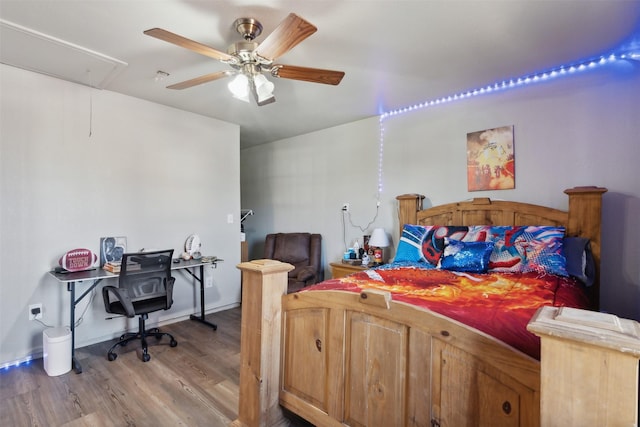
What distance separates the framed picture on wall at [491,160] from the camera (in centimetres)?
279

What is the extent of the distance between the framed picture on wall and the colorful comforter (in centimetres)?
105

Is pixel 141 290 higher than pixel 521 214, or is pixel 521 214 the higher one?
pixel 521 214

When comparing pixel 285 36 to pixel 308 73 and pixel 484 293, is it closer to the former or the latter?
pixel 308 73

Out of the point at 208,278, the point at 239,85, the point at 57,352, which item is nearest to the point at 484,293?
the point at 239,85

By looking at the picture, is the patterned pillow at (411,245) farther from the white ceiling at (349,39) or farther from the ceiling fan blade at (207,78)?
the ceiling fan blade at (207,78)

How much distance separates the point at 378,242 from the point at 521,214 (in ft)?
4.49

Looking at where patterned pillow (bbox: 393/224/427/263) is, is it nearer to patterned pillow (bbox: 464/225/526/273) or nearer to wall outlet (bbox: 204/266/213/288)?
patterned pillow (bbox: 464/225/526/273)

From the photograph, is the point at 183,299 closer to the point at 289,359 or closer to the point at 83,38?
the point at 289,359

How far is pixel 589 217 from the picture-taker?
2.29m

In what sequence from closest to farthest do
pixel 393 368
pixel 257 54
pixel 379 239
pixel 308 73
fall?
pixel 393 368 < pixel 257 54 < pixel 308 73 < pixel 379 239

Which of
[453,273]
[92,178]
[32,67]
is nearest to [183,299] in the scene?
[92,178]

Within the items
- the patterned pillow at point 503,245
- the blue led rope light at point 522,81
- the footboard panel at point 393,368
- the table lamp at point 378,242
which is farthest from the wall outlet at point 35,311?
the patterned pillow at point 503,245

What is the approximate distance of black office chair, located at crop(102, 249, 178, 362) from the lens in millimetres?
2527

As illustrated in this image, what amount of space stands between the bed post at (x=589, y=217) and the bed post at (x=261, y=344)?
229 cm
